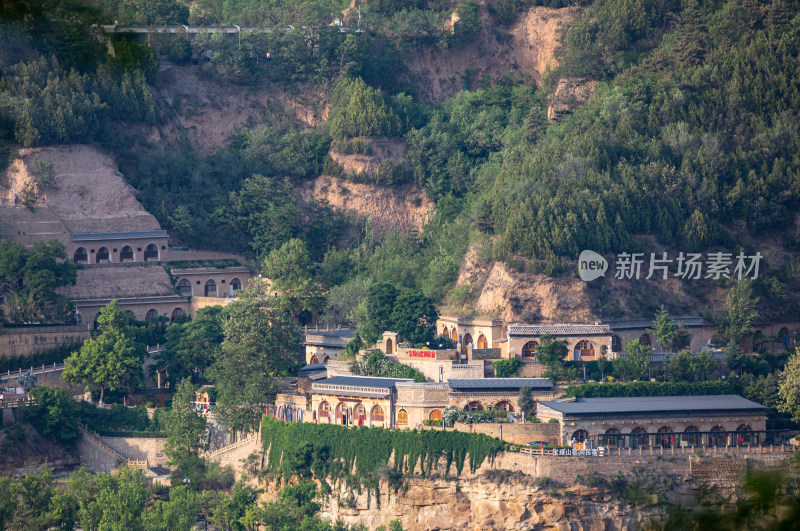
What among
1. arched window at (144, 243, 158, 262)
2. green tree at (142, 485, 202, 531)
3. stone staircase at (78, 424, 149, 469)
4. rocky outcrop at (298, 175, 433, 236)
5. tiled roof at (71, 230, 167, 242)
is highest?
rocky outcrop at (298, 175, 433, 236)

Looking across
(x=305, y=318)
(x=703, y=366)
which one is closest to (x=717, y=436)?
(x=703, y=366)

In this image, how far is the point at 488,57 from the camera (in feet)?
295

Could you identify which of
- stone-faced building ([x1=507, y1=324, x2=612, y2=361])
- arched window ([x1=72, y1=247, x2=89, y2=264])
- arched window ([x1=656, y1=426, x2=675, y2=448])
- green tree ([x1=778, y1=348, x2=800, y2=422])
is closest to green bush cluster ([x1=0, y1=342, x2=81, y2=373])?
arched window ([x1=72, y1=247, x2=89, y2=264])

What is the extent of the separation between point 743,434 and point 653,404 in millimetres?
4280

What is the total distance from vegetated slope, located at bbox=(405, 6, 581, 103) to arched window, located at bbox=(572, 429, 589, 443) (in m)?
40.4

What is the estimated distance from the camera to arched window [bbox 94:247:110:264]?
7344 centimetres

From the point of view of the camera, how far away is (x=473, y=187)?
78062 mm

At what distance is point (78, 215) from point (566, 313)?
101ft

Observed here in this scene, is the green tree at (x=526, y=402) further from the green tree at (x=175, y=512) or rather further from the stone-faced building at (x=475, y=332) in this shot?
the green tree at (x=175, y=512)

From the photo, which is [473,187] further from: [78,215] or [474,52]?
[78,215]

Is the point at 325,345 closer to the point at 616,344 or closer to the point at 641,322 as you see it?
the point at 616,344

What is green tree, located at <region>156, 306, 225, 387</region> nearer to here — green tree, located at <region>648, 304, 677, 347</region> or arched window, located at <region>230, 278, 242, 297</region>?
arched window, located at <region>230, 278, 242, 297</region>

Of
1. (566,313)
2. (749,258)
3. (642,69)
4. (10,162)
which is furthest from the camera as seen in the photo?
(642,69)

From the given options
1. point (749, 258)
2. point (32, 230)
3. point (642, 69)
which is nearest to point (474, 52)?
point (642, 69)
